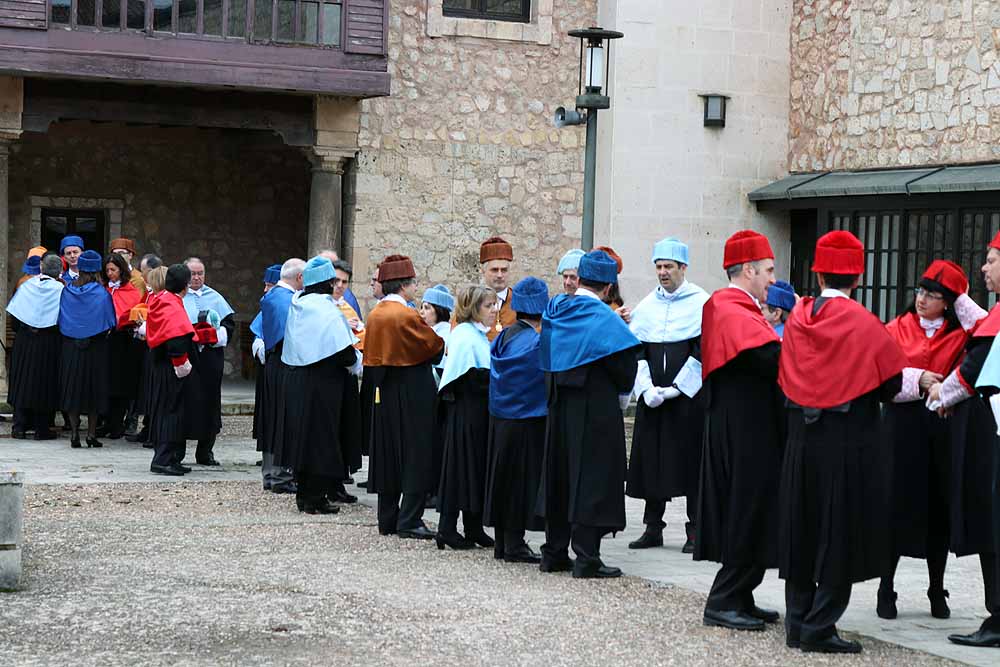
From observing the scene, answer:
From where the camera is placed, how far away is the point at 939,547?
702 centimetres

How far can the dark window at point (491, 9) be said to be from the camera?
60.5 ft

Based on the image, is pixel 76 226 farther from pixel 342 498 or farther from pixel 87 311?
pixel 342 498

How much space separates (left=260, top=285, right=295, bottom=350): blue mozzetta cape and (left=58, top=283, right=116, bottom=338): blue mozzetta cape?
345cm

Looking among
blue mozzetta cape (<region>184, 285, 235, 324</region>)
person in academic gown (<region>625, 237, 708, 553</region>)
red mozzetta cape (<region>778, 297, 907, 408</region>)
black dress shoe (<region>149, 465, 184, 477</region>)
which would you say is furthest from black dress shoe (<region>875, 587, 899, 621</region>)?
blue mozzetta cape (<region>184, 285, 235, 324</region>)

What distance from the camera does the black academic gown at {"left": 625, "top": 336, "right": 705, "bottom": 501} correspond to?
28.5ft

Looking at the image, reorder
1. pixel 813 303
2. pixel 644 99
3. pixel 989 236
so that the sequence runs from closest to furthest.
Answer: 1. pixel 813 303
2. pixel 989 236
3. pixel 644 99

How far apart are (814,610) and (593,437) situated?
183cm

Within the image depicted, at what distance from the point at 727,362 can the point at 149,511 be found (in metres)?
4.59

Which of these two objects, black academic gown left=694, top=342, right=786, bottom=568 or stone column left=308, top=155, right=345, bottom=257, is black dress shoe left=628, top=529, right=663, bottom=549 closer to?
black academic gown left=694, top=342, right=786, bottom=568

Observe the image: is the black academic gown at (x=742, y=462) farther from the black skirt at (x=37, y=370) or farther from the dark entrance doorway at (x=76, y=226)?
the dark entrance doorway at (x=76, y=226)

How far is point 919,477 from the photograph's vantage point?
6984 mm

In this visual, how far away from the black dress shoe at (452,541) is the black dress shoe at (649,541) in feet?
3.06

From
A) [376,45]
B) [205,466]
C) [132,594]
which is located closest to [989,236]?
[376,45]

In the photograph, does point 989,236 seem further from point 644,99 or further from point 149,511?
point 149,511
